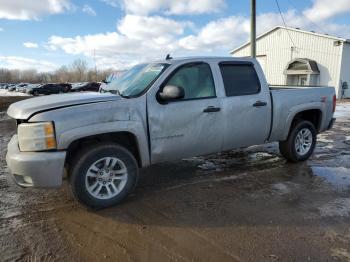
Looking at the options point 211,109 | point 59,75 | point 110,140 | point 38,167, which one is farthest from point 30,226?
point 59,75

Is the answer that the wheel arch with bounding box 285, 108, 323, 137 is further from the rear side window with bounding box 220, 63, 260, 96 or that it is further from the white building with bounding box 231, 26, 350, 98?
the white building with bounding box 231, 26, 350, 98

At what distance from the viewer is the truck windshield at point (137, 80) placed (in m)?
4.41

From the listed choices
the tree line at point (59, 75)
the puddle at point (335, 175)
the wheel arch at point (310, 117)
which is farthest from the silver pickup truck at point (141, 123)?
the tree line at point (59, 75)

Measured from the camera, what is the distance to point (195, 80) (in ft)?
15.5

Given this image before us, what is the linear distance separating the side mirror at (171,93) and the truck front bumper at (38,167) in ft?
4.75

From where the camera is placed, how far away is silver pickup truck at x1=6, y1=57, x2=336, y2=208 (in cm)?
363

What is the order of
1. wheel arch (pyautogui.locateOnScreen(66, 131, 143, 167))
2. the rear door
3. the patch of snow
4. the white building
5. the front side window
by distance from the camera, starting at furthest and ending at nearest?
the white building, the patch of snow, the rear door, the front side window, wheel arch (pyautogui.locateOnScreen(66, 131, 143, 167))

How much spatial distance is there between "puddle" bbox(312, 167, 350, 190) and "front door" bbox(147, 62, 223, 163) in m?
1.91

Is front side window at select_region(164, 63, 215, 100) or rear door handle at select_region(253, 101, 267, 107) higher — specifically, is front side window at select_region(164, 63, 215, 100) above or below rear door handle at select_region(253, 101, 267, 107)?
above

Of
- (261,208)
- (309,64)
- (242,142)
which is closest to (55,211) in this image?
(261,208)

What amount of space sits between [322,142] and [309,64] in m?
19.9

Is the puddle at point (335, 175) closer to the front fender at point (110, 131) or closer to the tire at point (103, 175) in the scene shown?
the front fender at point (110, 131)

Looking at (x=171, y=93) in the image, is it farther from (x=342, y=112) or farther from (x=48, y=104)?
(x=342, y=112)

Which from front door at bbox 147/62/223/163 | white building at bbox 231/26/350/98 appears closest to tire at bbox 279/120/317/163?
front door at bbox 147/62/223/163
